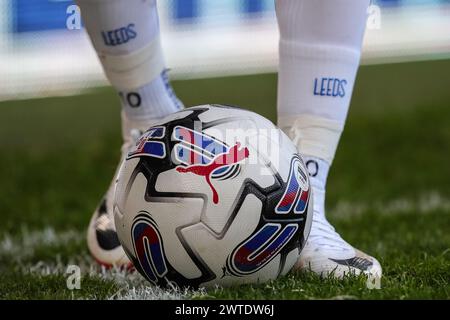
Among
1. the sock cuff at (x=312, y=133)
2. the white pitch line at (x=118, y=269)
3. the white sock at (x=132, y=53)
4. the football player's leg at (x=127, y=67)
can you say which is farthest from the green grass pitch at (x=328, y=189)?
the white sock at (x=132, y=53)

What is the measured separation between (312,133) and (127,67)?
60cm

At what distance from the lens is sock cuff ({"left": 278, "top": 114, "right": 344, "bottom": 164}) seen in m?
2.27

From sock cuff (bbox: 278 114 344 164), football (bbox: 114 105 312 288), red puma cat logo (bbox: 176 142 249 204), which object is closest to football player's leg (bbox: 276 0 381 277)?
sock cuff (bbox: 278 114 344 164)

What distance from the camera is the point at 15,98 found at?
722 cm

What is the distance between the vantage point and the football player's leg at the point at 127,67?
96.5 inches

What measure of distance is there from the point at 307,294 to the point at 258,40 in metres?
5.74

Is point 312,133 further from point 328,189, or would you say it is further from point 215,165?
point 328,189

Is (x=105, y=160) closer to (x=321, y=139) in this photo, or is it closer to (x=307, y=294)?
(x=321, y=139)

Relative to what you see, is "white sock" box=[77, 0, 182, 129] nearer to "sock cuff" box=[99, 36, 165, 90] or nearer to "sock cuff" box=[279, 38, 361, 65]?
"sock cuff" box=[99, 36, 165, 90]

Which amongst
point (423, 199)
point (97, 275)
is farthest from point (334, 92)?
point (423, 199)

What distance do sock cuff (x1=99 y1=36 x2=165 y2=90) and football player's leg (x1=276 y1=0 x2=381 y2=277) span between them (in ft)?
1.48

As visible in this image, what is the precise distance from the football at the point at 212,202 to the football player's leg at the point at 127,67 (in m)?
0.56

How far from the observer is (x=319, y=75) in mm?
2270

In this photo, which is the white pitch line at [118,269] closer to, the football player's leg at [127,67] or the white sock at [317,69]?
the football player's leg at [127,67]
